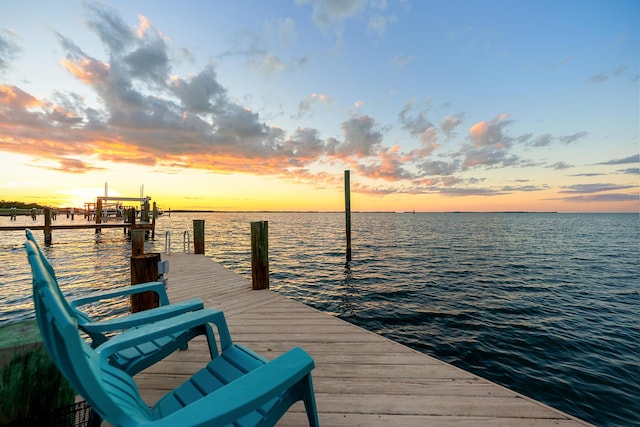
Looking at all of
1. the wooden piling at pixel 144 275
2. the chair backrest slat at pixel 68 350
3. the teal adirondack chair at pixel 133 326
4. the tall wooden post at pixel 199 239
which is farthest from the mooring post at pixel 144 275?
the tall wooden post at pixel 199 239

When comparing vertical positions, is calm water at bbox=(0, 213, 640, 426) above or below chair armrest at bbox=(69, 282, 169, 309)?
below

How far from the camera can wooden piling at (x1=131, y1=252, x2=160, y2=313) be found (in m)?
3.88

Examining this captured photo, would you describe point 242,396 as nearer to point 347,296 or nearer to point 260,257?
point 260,257

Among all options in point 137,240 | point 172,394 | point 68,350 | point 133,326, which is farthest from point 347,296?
point 68,350

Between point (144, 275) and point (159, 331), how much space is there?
106 inches

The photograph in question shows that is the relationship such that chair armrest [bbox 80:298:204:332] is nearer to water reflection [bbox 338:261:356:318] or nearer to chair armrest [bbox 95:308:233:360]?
chair armrest [bbox 95:308:233:360]

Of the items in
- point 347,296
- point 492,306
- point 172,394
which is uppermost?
point 172,394

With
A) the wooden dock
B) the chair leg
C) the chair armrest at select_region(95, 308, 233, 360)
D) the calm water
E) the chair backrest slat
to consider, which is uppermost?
the chair backrest slat

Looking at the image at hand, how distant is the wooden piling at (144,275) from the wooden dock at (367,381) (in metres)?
1.19

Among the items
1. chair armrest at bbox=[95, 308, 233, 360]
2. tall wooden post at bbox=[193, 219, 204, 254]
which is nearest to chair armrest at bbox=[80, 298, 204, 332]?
chair armrest at bbox=[95, 308, 233, 360]

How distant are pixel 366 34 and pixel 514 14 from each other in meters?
5.70

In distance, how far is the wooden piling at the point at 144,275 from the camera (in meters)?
3.88

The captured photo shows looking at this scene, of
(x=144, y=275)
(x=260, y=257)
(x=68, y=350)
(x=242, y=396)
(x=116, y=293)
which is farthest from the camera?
(x=260, y=257)

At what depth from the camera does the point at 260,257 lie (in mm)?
6145
